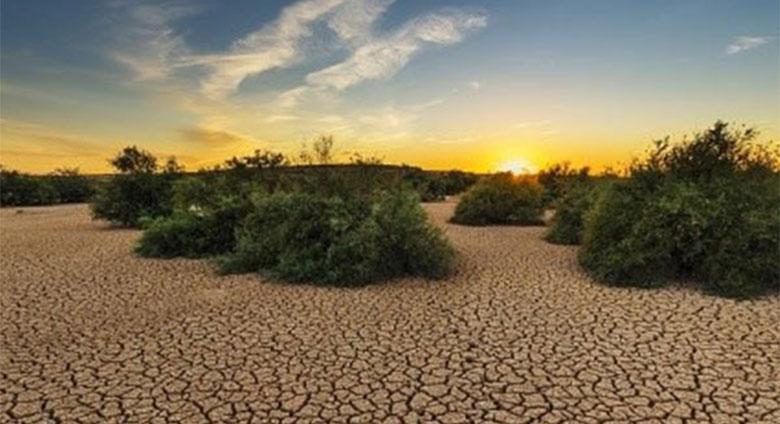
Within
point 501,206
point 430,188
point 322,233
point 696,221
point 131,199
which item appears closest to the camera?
point 696,221

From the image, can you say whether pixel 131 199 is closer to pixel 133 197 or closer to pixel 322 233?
pixel 133 197

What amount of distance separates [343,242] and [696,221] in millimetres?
A: 5753

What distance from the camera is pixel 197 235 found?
12.8 metres

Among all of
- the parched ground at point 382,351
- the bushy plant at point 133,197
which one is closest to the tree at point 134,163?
the bushy plant at point 133,197

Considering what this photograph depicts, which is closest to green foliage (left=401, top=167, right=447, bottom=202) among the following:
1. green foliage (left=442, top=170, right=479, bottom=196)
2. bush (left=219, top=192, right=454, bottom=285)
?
green foliage (left=442, top=170, right=479, bottom=196)

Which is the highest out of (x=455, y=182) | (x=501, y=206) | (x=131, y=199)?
(x=455, y=182)

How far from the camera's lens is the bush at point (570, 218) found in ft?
47.0

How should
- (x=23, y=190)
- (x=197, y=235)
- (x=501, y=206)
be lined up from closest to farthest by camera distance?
1. (x=197, y=235)
2. (x=501, y=206)
3. (x=23, y=190)

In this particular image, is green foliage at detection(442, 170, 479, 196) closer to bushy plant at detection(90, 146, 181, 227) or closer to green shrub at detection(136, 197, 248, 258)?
bushy plant at detection(90, 146, 181, 227)

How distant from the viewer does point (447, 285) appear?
373 inches

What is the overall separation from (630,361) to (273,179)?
11076 millimetres

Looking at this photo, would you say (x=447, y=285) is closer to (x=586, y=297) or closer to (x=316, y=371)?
(x=586, y=297)

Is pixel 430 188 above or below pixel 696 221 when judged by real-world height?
above

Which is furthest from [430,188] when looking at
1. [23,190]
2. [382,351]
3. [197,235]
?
[382,351]
